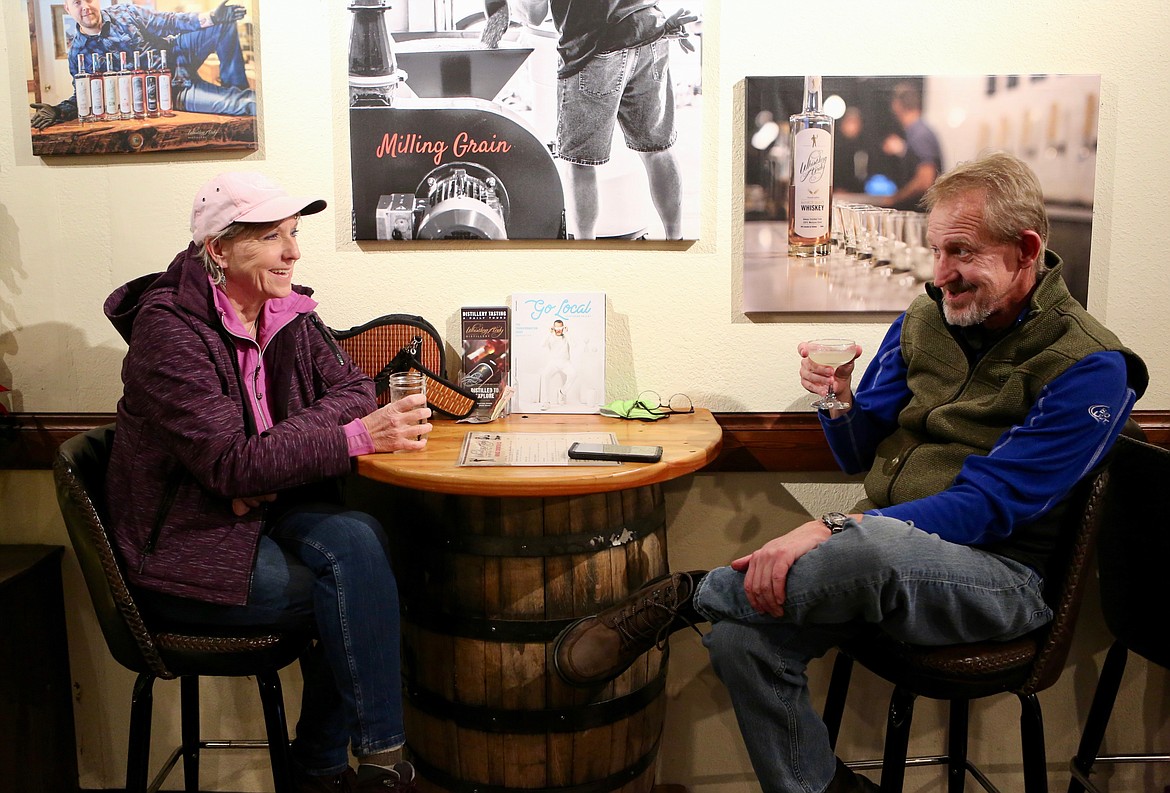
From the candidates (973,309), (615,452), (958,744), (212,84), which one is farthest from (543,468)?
(212,84)

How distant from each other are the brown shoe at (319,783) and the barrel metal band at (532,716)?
299 millimetres

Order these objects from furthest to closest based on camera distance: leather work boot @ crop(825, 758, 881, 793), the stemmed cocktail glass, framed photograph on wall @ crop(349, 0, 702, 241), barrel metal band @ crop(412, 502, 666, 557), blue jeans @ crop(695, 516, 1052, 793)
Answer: framed photograph on wall @ crop(349, 0, 702, 241) < the stemmed cocktail glass < barrel metal band @ crop(412, 502, 666, 557) < leather work boot @ crop(825, 758, 881, 793) < blue jeans @ crop(695, 516, 1052, 793)

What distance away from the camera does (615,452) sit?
70.2 inches

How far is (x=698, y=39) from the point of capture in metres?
2.23

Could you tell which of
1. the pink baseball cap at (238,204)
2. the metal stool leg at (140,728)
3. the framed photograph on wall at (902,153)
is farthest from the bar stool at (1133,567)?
the metal stool leg at (140,728)

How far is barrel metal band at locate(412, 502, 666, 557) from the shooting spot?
182 centimetres

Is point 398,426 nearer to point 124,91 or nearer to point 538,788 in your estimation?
point 538,788

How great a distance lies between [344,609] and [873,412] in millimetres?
1284

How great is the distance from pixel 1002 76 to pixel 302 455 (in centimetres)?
193

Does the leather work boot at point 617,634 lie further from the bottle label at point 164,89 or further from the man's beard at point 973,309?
the bottle label at point 164,89

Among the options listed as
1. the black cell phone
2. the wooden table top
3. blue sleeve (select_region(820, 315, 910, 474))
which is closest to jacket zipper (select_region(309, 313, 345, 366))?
the wooden table top

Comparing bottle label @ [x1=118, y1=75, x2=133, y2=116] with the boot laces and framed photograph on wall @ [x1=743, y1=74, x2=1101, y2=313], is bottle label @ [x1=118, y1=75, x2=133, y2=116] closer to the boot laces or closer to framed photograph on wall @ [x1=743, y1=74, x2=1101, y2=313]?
framed photograph on wall @ [x1=743, y1=74, x2=1101, y2=313]

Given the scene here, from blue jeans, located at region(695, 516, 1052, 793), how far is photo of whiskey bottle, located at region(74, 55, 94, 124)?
196cm

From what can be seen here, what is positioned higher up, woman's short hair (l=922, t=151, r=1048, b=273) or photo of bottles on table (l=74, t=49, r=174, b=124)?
photo of bottles on table (l=74, t=49, r=174, b=124)
